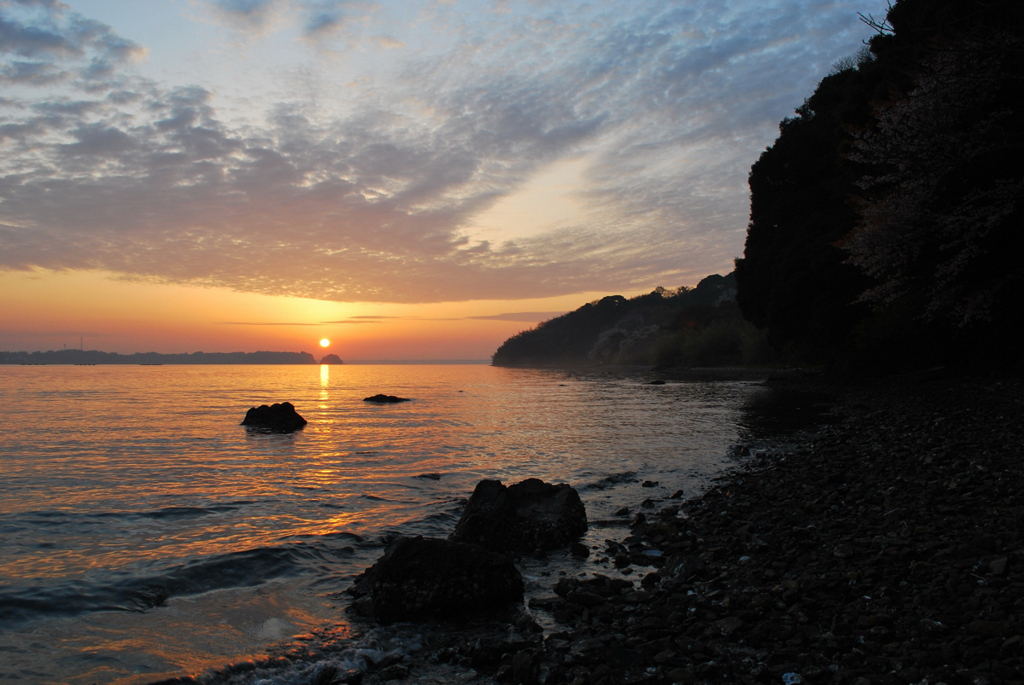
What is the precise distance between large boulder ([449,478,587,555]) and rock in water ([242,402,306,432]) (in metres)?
22.7

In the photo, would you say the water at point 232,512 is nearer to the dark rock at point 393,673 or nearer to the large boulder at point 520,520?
the large boulder at point 520,520

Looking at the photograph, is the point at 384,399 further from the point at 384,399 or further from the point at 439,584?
the point at 439,584

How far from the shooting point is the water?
675cm

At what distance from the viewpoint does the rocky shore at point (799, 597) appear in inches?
199

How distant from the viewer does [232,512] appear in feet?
41.5

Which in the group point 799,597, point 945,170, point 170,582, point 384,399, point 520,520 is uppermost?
point 945,170

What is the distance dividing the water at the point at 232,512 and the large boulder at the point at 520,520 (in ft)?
1.81

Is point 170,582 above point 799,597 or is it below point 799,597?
below

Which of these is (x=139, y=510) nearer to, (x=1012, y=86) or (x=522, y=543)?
(x=522, y=543)

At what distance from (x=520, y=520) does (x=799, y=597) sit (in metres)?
4.78

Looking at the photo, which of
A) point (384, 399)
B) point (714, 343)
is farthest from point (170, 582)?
point (714, 343)

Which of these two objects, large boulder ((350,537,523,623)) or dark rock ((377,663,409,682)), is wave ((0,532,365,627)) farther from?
dark rock ((377,663,409,682))

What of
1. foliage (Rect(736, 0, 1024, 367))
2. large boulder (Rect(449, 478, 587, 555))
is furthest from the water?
foliage (Rect(736, 0, 1024, 367))

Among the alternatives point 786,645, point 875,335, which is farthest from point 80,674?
point 875,335
